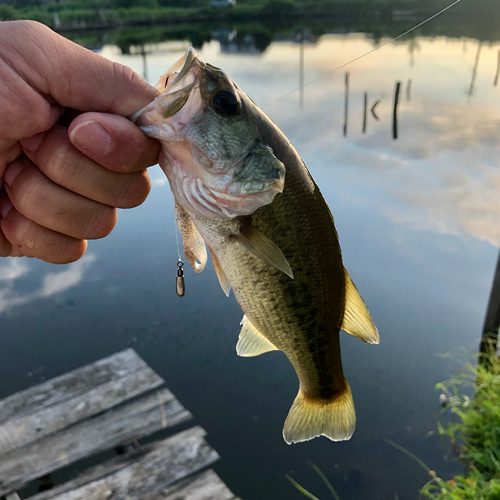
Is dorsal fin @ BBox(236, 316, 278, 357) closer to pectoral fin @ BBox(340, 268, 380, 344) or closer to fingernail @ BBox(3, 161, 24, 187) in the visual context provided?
pectoral fin @ BBox(340, 268, 380, 344)

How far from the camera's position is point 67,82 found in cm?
133

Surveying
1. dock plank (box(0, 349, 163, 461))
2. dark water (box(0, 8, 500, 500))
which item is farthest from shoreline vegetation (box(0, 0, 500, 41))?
dock plank (box(0, 349, 163, 461))

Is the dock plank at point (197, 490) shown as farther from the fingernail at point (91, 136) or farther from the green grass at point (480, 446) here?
the fingernail at point (91, 136)

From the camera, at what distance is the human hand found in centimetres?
130

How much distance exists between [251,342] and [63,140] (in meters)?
1.03

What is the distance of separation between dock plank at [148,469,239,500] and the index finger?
3106 millimetres

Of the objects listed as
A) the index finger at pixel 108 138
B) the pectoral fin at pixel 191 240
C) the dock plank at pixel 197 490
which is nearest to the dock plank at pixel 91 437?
the dock plank at pixel 197 490

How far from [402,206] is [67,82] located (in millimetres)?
10739

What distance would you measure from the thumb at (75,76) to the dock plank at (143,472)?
3257 mm

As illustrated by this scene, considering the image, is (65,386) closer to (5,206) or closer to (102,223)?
(5,206)

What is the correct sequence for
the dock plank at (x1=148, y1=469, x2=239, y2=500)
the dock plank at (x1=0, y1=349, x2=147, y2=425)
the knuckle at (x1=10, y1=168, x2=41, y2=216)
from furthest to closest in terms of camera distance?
1. the dock plank at (x1=0, y1=349, x2=147, y2=425)
2. the dock plank at (x1=148, y1=469, x2=239, y2=500)
3. the knuckle at (x1=10, y1=168, x2=41, y2=216)

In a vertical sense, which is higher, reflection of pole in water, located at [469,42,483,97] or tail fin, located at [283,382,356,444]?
tail fin, located at [283,382,356,444]

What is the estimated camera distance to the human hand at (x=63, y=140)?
51.3 inches

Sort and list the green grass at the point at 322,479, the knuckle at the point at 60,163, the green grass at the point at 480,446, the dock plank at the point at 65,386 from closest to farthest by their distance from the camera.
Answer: the knuckle at the point at 60,163 → the green grass at the point at 480,446 → the dock plank at the point at 65,386 → the green grass at the point at 322,479
